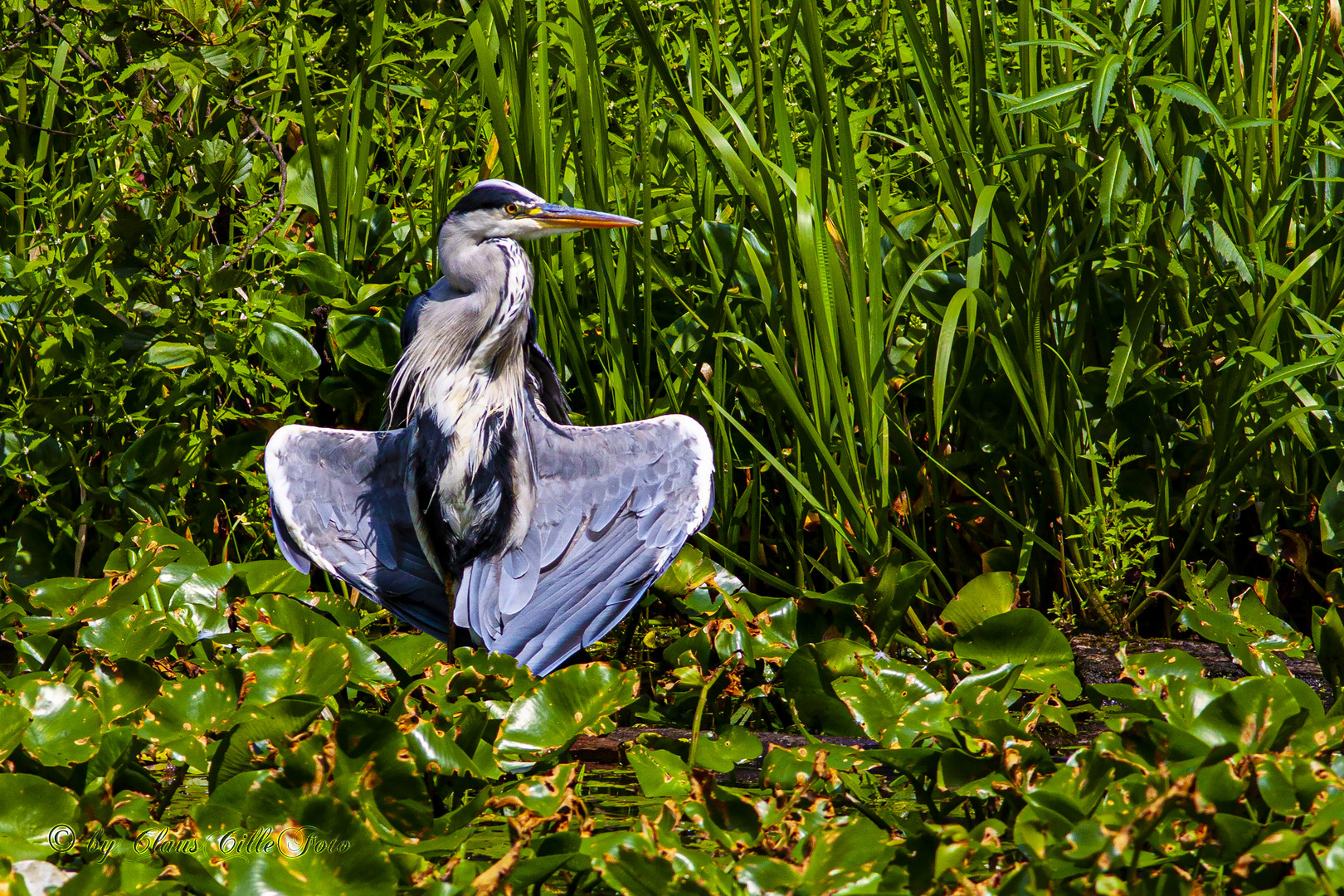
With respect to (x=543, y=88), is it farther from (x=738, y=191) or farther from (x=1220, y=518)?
(x=1220, y=518)

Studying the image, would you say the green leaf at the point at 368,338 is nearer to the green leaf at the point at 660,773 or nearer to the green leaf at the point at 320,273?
the green leaf at the point at 320,273

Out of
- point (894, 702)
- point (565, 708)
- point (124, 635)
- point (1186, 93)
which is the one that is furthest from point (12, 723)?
point (1186, 93)

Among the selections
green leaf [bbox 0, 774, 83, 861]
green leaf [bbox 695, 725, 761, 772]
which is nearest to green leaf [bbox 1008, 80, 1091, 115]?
green leaf [bbox 695, 725, 761, 772]

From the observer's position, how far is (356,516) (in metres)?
2.88

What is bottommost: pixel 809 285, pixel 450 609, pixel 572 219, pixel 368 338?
pixel 450 609

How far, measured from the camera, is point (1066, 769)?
65.1 inches

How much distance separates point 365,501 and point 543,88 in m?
1.07

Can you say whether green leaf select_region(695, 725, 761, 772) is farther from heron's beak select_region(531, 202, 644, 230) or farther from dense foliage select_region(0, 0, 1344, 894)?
heron's beak select_region(531, 202, 644, 230)

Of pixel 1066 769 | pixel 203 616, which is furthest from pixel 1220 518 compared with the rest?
pixel 203 616

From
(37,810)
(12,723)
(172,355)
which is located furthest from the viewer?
(172,355)

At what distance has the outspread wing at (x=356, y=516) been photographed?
2740 mm

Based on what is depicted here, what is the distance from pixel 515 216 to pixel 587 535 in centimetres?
73

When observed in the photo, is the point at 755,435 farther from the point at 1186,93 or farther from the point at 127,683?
the point at 127,683

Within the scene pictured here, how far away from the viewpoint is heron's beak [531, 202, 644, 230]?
2732mm
